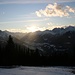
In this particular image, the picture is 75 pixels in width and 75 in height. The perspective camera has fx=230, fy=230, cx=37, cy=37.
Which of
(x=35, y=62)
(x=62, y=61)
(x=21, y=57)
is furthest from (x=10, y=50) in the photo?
(x=62, y=61)

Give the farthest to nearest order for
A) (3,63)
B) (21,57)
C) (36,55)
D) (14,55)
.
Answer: (36,55)
(21,57)
(14,55)
(3,63)

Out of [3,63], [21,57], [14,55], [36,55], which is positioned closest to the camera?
[3,63]

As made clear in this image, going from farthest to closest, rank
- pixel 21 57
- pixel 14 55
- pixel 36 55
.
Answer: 1. pixel 36 55
2. pixel 21 57
3. pixel 14 55

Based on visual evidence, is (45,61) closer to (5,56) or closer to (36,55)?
(36,55)

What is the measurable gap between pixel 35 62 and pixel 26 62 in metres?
8.58

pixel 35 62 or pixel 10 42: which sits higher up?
pixel 10 42

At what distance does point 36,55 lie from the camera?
156m

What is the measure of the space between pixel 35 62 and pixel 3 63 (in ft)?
103

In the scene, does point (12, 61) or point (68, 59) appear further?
point (68, 59)

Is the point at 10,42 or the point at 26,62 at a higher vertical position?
the point at 10,42

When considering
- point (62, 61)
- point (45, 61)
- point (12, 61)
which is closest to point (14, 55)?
point (12, 61)

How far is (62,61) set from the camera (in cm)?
16250

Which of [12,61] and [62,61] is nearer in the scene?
[12,61]

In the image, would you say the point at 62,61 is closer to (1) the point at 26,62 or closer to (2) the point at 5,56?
(1) the point at 26,62
